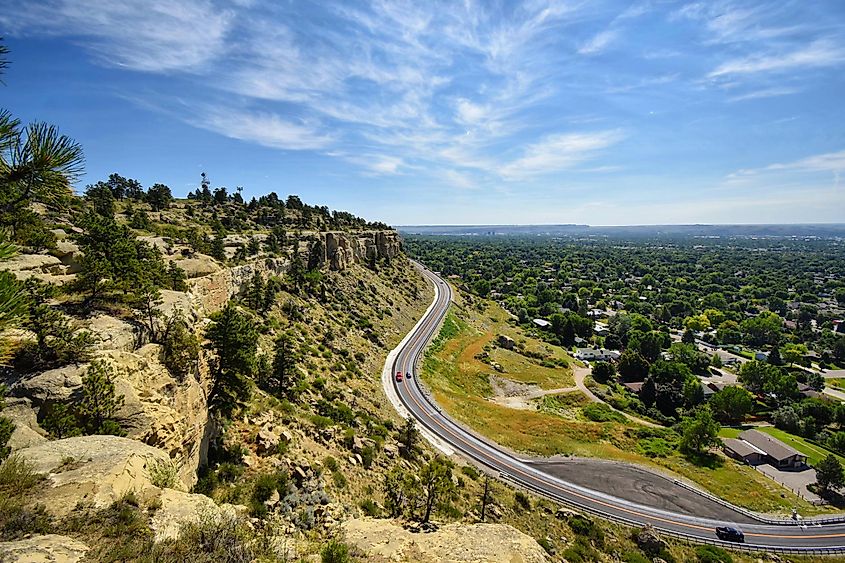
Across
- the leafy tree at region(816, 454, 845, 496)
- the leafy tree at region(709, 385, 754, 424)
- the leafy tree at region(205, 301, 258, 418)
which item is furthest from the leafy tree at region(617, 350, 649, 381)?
the leafy tree at region(205, 301, 258, 418)

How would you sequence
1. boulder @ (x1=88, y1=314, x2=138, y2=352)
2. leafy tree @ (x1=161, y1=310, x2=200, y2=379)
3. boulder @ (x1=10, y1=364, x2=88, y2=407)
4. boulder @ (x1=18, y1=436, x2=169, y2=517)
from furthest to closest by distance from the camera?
leafy tree @ (x1=161, y1=310, x2=200, y2=379) < boulder @ (x1=88, y1=314, x2=138, y2=352) < boulder @ (x1=10, y1=364, x2=88, y2=407) < boulder @ (x1=18, y1=436, x2=169, y2=517)

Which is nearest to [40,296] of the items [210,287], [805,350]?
[210,287]

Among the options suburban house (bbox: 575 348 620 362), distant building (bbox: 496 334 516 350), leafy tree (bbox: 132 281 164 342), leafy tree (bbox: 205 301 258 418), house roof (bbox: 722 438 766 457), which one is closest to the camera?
leafy tree (bbox: 132 281 164 342)

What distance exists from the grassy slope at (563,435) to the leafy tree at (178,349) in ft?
115

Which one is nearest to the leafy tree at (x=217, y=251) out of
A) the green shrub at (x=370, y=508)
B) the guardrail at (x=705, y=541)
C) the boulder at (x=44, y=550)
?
the green shrub at (x=370, y=508)

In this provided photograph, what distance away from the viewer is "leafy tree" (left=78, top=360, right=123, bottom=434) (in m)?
13.4

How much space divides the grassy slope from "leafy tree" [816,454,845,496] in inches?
182

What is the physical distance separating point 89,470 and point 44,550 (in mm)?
3570

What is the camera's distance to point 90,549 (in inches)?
322

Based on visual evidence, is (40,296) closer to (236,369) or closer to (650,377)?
(236,369)

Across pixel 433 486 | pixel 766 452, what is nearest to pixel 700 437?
pixel 766 452

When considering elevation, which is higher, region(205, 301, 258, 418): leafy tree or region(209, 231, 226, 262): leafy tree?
region(209, 231, 226, 262): leafy tree

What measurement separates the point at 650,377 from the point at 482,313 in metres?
48.5

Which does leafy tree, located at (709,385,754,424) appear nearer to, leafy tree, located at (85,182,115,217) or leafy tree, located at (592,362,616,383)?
leafy tree, located at (592,362,616,383)
